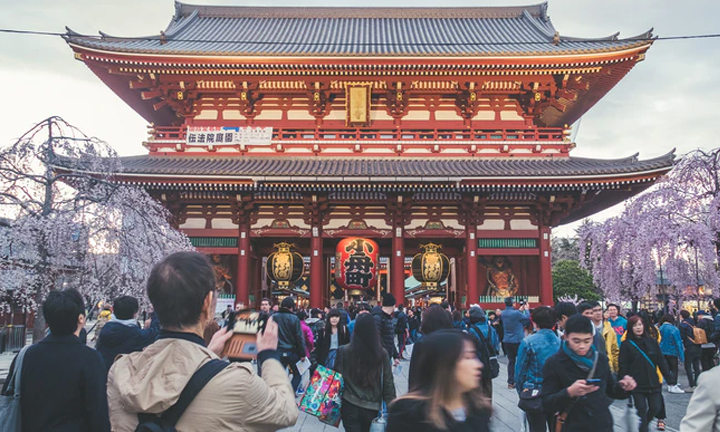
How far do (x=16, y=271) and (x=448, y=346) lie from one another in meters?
7.05

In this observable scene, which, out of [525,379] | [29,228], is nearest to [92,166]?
[29,228]

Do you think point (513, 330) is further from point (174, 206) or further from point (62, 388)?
point (174, 206)

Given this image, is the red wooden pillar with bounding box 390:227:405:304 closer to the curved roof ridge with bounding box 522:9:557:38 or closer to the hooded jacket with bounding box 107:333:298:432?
the curved roof ridge with bounding box 522:9:557:38

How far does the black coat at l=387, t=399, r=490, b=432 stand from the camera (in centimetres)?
235

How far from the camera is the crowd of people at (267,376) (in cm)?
182

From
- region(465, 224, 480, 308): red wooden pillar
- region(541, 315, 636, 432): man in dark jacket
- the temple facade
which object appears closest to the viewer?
region(541, 315, 636, 432): man in dark jacket

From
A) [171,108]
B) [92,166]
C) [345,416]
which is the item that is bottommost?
[345,416]

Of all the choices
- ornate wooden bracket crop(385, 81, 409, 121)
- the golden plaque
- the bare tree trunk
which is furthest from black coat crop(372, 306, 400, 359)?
ornate wooden bracket crop(385, 81, 409, 121)

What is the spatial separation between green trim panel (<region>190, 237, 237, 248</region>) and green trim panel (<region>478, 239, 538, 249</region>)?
7.74 metres

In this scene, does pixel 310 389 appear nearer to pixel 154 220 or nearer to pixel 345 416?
pixel 345 416

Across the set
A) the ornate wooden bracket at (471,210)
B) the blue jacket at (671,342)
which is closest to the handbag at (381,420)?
the blue jacket at (671,342)

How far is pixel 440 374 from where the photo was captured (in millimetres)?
2414

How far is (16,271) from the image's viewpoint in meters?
7.19

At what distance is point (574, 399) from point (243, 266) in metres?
13.2
